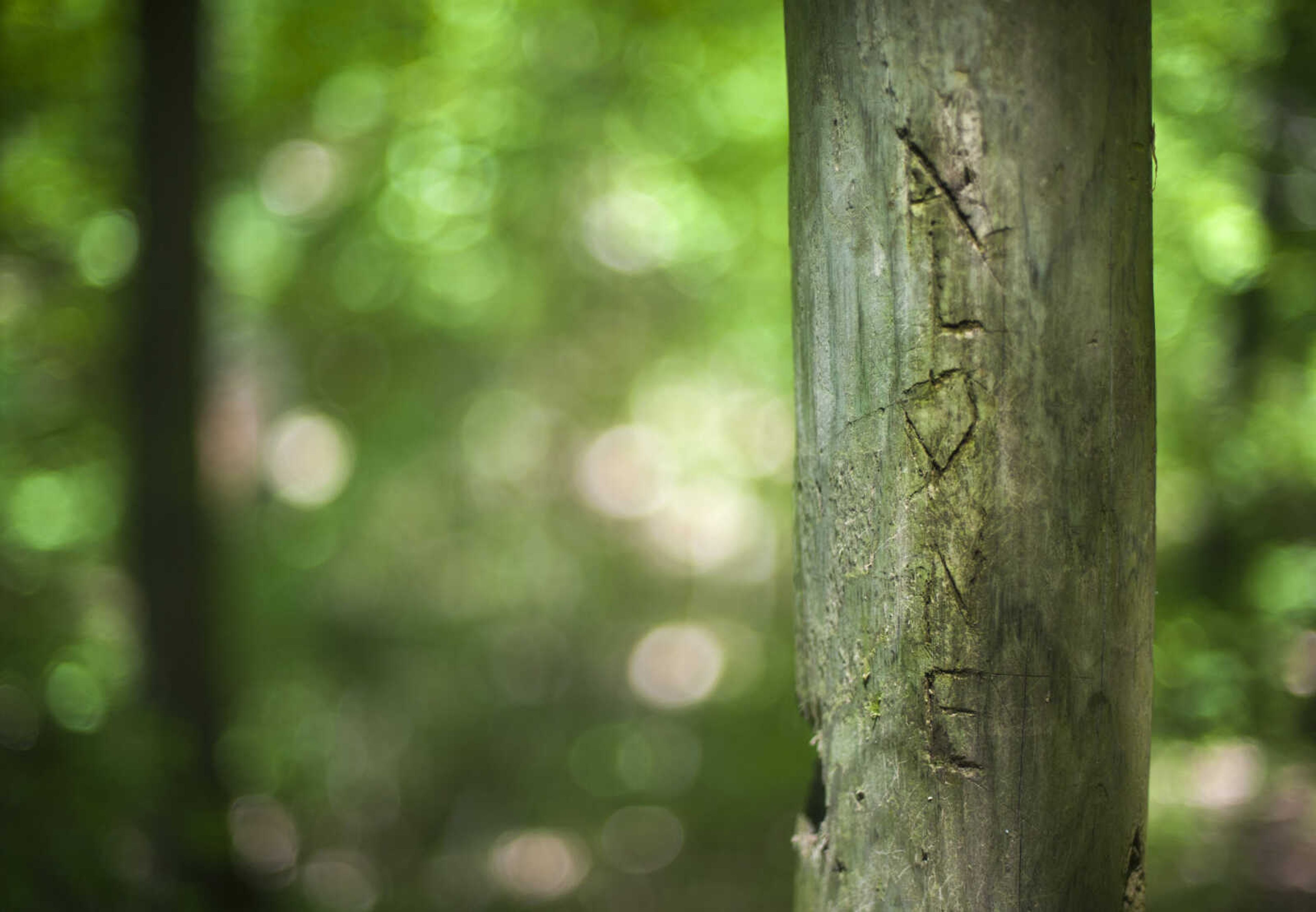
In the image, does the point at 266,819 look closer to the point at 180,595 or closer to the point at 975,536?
the point at 180,595

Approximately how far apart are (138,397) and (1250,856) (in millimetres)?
5685

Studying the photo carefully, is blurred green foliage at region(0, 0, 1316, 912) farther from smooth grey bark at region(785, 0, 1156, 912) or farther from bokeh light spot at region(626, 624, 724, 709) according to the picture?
smooth grey bark at region(785, 0, 1156, 912)

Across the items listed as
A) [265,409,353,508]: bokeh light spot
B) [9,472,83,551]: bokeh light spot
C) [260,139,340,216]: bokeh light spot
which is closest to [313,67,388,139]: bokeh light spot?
[260,139,340,216]: bokeh light spot

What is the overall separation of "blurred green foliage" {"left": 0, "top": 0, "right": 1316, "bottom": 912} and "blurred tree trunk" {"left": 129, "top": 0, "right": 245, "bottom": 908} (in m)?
0.15

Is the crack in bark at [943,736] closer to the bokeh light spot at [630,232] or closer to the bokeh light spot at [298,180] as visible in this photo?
the bokeh light spot at [630,232]

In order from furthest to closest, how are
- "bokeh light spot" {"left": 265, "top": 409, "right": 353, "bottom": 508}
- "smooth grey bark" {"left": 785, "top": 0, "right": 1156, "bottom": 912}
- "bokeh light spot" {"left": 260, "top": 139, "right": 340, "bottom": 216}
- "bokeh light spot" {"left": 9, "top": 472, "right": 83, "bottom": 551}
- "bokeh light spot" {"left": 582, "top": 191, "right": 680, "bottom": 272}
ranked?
"bokeh light spot" {"left": 265, "top": 409, "right": 353, "bottom": 508}
"bokeh light spot" {"left": 582, "top": 191, "right": 680, "bottom": 272}
"bokeh light spot" {"left": 260, "top": 139, "right": 340, "bottom": 216}
"bokeh light spot" {"left": 9, "top": 472, "right": 83, "bottom": 551}
"smooth grey bark" {"left": 785, "top": 0, "right": 1156, "bottom": 912}

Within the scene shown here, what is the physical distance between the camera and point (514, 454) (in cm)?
659

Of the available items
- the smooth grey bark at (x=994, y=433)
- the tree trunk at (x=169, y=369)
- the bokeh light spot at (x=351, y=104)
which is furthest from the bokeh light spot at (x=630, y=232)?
the smooth grey bark at (x=994, y=433)

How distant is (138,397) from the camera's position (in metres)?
4.11

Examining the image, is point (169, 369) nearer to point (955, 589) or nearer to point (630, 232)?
point (630, 232)

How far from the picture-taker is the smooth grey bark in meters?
0.93

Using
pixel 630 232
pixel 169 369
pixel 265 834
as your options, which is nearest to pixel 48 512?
pixel 169 369

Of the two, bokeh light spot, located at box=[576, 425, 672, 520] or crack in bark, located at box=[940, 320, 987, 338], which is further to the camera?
bokeh light spot, located at box=[576, 425, 672, 520]

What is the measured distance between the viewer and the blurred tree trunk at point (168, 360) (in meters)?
4.09
